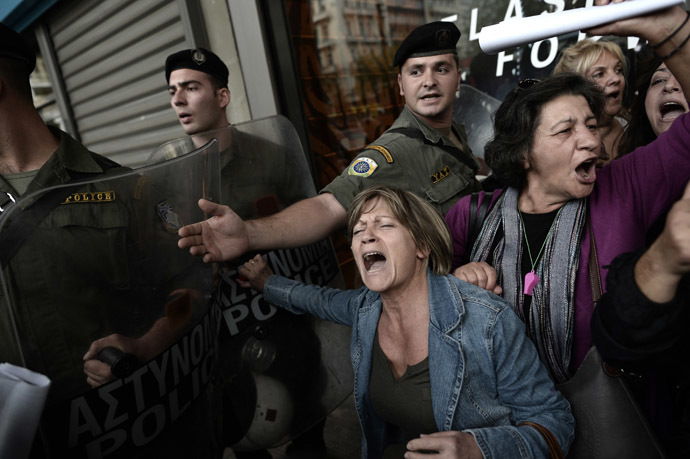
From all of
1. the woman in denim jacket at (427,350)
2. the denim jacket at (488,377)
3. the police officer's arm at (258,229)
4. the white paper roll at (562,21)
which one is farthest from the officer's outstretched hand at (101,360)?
the white paper roll at (562,21)

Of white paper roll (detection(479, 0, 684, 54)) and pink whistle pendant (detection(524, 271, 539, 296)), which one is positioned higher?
white paper roll (detection(479, 0, 684, 54))

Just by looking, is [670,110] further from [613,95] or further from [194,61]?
[194,61]

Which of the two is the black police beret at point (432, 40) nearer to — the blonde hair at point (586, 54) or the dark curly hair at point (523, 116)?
the blonde hair at point (586, 54)

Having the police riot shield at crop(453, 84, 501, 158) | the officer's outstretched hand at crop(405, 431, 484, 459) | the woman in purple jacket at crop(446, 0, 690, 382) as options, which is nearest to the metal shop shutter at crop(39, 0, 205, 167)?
the police riot shield at crop(453, 84, 501, 158)

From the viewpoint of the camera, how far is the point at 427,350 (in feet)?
4.87

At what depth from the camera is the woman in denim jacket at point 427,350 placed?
1.27m

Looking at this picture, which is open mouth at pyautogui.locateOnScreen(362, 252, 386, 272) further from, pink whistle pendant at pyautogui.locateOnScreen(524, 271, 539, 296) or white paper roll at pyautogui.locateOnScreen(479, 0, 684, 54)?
white paper roll at pyautogui.locateOnScreen(479, 0, 684, 54)

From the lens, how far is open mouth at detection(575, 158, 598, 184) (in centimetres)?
140

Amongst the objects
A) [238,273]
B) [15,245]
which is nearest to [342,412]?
[238,273]

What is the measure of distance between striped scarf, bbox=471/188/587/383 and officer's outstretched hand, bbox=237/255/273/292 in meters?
0.99

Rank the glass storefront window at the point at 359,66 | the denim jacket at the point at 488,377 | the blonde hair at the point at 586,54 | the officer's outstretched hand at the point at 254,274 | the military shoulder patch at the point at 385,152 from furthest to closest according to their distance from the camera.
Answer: the glass storefront window at the point at 359,66 < the blonde hair at the point at 586,54 < the military shoulder patch at the point at 385,152 < the officer's outstretched hand at the point at 254,274 < the denim jacket at the point at 488,377

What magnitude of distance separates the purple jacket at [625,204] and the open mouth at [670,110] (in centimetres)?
59

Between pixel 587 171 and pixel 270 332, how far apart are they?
1.40 meters

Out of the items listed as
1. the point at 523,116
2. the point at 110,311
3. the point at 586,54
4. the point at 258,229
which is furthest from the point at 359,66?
the point at 110,311
